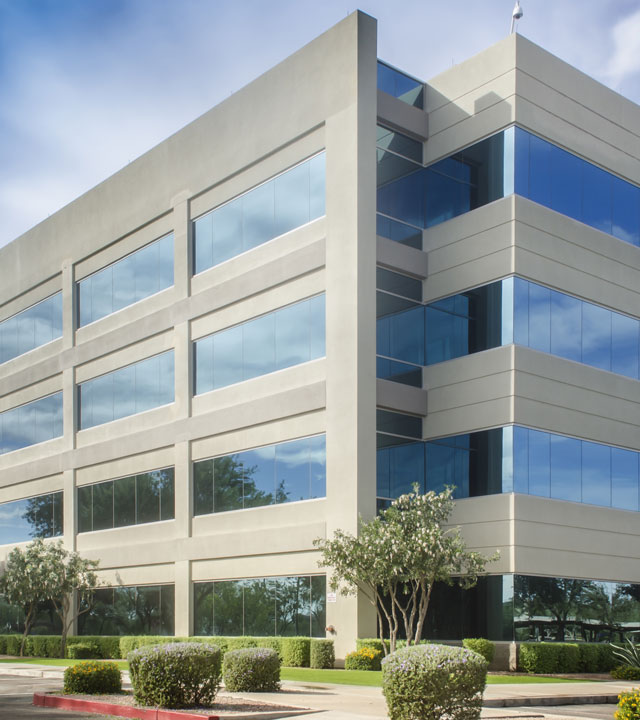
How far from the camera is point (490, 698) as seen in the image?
1930 centimetres

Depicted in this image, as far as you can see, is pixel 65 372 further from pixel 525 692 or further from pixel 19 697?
pixel 525 692

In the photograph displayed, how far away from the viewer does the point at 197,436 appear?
37.0 metres

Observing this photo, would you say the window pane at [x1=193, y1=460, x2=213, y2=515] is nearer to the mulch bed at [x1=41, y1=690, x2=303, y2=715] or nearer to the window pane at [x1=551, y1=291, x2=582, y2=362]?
the window pane at [x1=551, y1=291, x2=582, y2=362]

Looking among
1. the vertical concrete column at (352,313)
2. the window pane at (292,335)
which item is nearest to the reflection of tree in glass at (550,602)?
the vertical concrete column at (352,313)

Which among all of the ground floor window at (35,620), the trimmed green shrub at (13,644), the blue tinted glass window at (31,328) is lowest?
the trimmed green shrub at (13,644)

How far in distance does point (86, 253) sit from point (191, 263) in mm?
9139

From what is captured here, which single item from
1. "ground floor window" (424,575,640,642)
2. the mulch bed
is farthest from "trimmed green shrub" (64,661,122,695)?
"ground floor window" (424,575,640,642)

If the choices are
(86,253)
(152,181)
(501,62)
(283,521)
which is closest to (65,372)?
(86,253)

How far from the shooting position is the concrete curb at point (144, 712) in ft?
49.6

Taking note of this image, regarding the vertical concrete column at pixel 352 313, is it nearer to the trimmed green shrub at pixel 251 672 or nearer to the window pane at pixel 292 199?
the window pane at pixel 292 199

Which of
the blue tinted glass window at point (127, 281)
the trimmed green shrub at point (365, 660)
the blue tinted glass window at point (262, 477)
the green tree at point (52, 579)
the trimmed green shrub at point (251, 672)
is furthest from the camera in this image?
the blue tinted glass window at point (127, 281)

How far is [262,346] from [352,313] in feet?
17.2

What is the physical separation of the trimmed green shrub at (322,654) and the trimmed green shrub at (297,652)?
26.4 inches

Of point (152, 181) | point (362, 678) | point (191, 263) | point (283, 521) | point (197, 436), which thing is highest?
point (152, 181)
